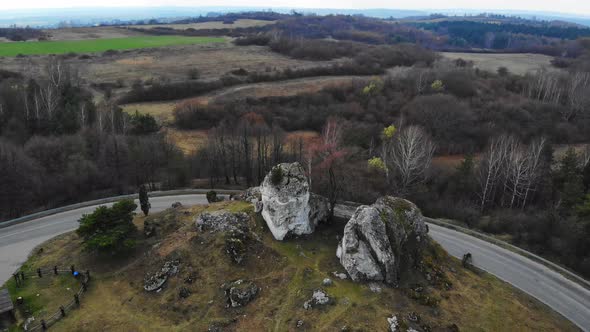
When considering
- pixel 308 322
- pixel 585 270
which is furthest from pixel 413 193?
pixel 308 322

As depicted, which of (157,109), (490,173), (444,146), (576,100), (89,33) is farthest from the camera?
(89,33)

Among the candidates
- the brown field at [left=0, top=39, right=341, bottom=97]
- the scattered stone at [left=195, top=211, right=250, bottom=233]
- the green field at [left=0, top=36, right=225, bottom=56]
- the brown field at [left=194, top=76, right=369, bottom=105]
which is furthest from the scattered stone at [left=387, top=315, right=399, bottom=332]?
the green field at [left=0, top=36, right=225, bottom=56]

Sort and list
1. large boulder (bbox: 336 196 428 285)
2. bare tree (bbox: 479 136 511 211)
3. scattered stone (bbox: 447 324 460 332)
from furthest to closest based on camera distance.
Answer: bare tree (bbox: 479 136 511 211) → large boulder (bbox: 336 196 428 285) → scattered stone (bbox: 447 324 460 332)

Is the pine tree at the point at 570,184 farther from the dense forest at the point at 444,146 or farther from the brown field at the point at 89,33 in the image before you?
the brown field at the point at 89,33

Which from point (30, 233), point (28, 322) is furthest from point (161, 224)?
point (30, 233)

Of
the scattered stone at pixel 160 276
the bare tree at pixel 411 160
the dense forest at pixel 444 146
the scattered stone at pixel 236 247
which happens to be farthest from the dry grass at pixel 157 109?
the scattered stone at pixel 236 247

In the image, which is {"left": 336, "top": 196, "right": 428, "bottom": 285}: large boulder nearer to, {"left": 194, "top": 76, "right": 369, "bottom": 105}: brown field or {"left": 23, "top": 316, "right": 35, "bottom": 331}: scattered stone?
{"left": 23, "top": 316, "right": 35, "bottom": 331}: scattered stone

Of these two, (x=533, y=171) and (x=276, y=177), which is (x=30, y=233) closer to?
(x=276, y=177)
